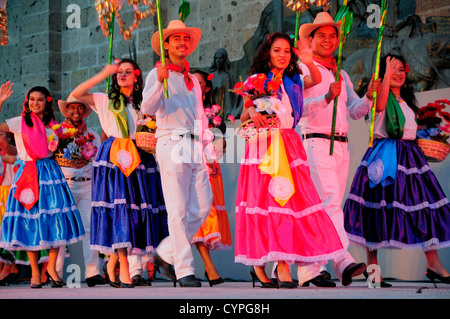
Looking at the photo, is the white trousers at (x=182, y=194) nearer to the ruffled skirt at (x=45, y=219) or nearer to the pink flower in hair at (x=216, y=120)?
the pink flower in hair at (x=216, y=120)

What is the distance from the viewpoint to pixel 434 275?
18.7 ft

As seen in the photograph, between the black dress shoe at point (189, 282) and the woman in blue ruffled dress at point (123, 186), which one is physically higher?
the woman in blue ruffled dress at point (123, 186)

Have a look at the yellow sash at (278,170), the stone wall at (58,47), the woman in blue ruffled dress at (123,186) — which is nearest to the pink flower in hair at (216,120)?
the woman in blue ruffled dress at (123,186)

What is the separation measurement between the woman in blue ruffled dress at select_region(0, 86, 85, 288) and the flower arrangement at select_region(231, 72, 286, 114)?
248cm

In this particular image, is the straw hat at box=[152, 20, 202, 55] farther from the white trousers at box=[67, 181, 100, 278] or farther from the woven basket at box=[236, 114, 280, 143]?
the white trousers at box=[67, 181, 100, 278]

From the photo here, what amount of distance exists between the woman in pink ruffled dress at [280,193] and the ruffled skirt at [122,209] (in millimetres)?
1209

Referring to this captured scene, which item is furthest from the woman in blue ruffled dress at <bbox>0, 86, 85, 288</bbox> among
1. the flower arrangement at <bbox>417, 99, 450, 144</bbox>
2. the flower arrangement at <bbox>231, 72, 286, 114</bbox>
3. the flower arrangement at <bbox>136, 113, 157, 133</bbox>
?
the flower arrangement at <bbox>417, 99, 450, 144</bbox>

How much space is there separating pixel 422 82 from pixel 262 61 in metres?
2.25

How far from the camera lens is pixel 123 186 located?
6.22 metres

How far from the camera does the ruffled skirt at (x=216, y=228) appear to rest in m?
6.52

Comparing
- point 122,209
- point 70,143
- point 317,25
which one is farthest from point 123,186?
point 317,25
